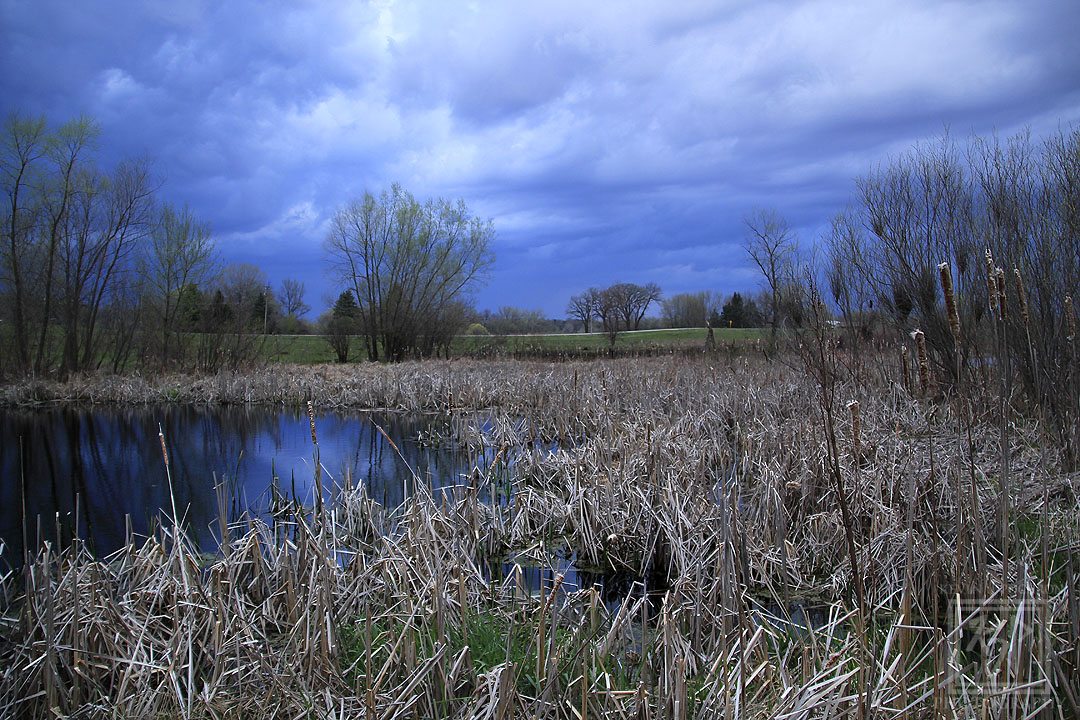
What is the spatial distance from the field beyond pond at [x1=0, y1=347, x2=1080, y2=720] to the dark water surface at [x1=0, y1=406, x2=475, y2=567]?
83cm

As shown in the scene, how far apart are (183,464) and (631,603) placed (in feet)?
23.5

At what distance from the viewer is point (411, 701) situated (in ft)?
6.36

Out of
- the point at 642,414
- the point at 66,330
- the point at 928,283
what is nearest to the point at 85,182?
the point at 66,330

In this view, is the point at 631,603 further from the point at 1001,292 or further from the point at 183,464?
the point at 183,464

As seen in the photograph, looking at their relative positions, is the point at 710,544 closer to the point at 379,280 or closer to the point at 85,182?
the point at 85,182

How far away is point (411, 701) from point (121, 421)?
13.4 m

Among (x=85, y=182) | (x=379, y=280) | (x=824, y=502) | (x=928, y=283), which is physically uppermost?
(x=85, y=182)

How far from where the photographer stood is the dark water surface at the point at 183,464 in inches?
220

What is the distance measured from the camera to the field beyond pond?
1938 millimetres

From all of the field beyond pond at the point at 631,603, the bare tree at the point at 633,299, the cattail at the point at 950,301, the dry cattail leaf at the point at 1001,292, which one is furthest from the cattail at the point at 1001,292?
the bare tree at the point at 633,299

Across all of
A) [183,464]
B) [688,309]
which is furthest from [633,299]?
[183,464]

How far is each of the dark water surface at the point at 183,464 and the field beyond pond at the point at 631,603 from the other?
829mm

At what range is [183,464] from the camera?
8.42m

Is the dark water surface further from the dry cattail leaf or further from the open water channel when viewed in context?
the dry cattail leaf
